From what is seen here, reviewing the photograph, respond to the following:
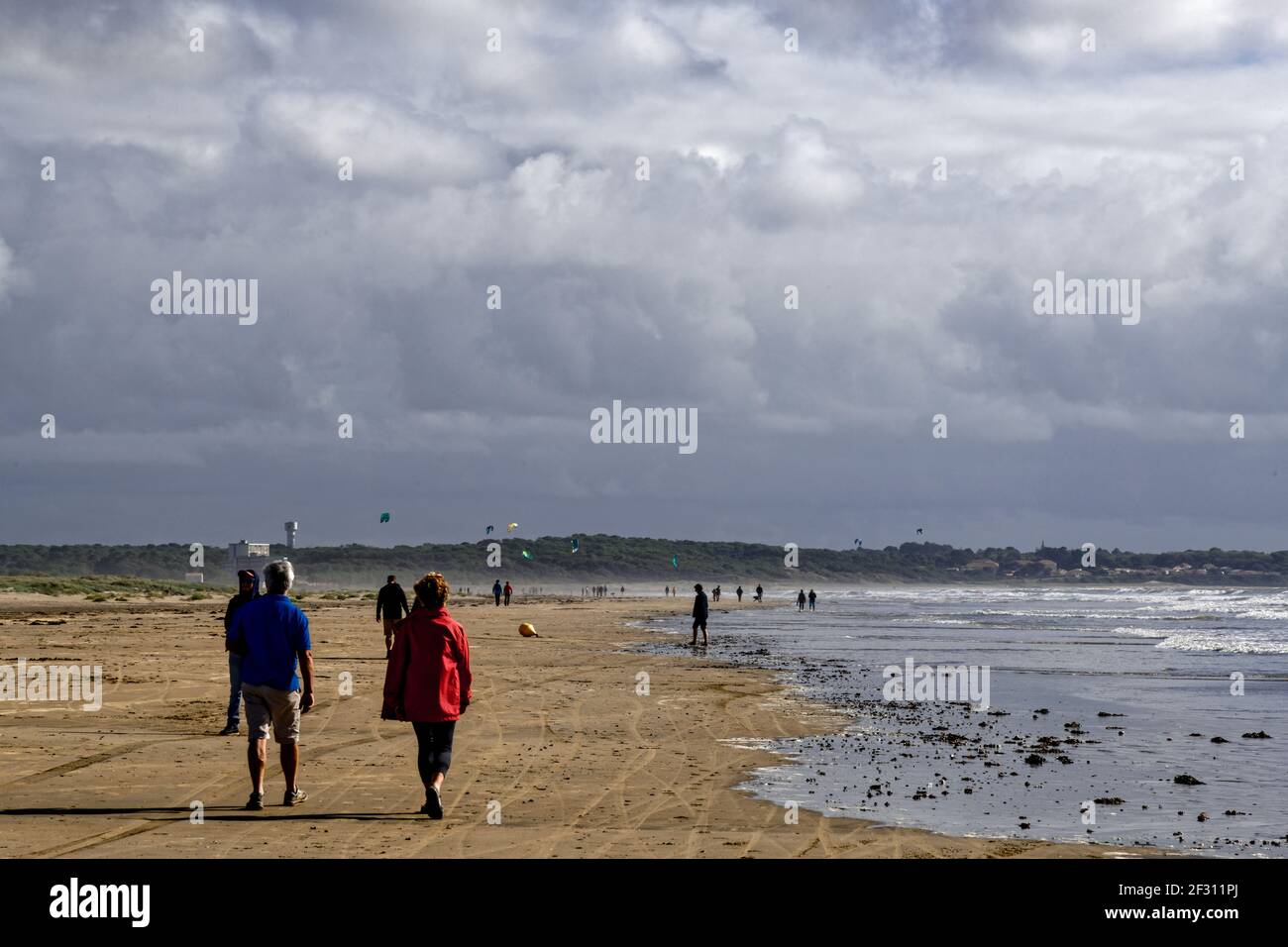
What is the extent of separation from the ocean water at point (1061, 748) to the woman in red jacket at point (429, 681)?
3.28 metres

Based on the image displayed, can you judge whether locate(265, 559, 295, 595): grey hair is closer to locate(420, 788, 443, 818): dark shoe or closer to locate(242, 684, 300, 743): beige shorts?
locate(242, 684, 300, 743): beige shorts

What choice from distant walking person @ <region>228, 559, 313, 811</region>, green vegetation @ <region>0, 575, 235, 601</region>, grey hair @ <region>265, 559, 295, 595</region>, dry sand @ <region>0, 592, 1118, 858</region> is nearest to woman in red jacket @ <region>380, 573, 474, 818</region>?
dry sand @ <region>0, 592, 1118, 858</region>

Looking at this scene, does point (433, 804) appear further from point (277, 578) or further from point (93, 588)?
point (93, 588)

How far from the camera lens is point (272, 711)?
37.8ft

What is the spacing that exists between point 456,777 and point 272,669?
9.27 ft

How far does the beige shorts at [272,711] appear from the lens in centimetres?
1143

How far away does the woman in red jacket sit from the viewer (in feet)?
36.9

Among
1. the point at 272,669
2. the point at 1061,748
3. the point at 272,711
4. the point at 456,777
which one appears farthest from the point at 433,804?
the point at 1061,748

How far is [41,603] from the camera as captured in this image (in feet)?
203

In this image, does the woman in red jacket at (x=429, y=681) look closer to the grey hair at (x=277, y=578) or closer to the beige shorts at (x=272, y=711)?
the beige shorts at (x=272, y=711)

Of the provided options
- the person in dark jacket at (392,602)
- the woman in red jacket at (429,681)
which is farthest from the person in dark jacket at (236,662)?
the person in dark jacket at (392,602)
